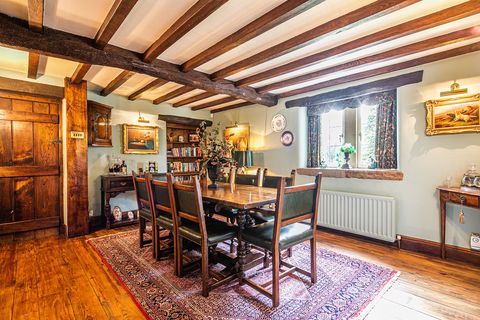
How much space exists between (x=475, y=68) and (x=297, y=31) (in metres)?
2.00

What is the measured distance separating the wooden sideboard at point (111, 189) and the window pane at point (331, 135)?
3.35 metres

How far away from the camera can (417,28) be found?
205 centimetres

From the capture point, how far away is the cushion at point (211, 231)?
2.01 metres

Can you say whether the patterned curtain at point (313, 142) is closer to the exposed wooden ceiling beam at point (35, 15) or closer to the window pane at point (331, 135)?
the window pane at point (331, 135)

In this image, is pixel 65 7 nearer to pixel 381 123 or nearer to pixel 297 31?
pixel 297 31

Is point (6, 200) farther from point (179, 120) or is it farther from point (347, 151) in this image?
point (347, 151)

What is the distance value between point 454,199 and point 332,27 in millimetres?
2157

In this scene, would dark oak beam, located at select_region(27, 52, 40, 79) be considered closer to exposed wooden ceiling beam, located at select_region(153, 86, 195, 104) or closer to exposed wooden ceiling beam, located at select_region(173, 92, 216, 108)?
exposed wooden ceiling beam, located at select_region(153, 86, 195, 104)

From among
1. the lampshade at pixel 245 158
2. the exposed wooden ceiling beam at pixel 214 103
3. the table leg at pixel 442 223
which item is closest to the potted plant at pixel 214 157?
the lampshade at pixel 245 158

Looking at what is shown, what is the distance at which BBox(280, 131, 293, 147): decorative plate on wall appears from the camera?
4.27 meters

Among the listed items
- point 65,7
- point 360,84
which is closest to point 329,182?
point 360,84

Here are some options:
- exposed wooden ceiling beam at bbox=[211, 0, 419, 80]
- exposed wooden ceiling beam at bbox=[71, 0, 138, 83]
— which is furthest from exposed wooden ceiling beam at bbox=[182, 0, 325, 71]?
exposed wooden ceiling beam at bbox=[71, 0, 138, 83]

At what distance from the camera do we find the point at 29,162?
3.50 meters

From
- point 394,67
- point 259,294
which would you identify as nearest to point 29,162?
point 259,294
